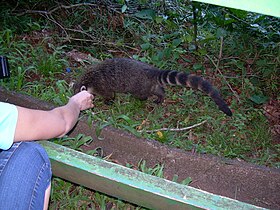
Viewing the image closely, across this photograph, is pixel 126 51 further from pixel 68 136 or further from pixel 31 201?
pixel 31 201

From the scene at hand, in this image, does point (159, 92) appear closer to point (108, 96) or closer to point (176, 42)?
point (108, 96)

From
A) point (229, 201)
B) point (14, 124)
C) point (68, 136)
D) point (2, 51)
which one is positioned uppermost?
point (14, 124)

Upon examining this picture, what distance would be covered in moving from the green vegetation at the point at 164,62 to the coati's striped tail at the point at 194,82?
0.59 feet

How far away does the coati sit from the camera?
4.86 m

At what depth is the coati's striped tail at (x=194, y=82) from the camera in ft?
14.5

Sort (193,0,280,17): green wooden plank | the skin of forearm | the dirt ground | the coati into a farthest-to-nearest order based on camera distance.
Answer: the coati
the dirt ground
the skin of forearm
(193,0,280,17): green wooden plank

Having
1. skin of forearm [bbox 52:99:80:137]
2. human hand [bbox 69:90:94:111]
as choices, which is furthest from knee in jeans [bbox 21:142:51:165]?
human hand [bbox 69:90:94:111]

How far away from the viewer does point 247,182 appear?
365 cm

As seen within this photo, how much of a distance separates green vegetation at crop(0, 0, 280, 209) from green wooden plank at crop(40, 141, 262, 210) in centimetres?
104

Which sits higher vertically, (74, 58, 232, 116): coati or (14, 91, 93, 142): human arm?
(14, 91, 93, 142): human arm

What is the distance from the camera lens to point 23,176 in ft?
6.73

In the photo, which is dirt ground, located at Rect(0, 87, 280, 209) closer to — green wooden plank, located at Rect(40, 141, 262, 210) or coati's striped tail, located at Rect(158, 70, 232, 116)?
coati's striped tail, located at Rect(158, 70, 232, 116)

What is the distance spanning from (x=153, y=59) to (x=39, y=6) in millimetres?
2163

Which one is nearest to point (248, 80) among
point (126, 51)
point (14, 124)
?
point (126, 51)
